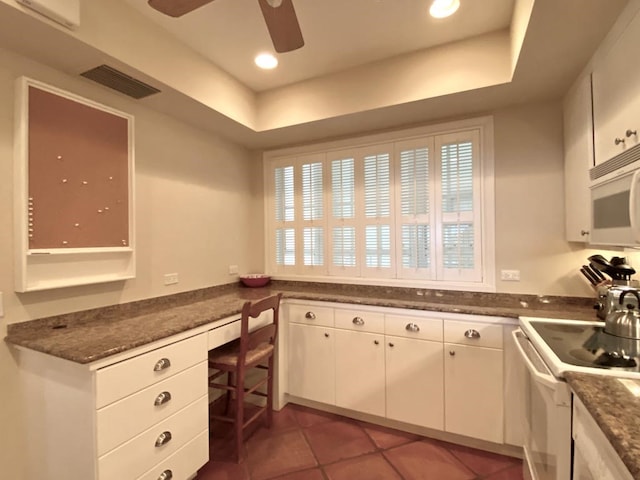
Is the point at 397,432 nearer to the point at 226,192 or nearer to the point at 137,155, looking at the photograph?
the point at 226,192

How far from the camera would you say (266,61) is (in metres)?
2.25

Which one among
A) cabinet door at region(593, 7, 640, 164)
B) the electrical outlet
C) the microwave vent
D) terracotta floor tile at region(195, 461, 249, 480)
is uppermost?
cabinet door at region(593, 7, 640, 164)

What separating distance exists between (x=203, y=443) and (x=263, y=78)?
2611 mm

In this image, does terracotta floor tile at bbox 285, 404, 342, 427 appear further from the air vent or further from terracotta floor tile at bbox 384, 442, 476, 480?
the air vent

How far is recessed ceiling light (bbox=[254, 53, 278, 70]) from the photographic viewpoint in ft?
7.22

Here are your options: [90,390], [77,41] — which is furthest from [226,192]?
[90,390]

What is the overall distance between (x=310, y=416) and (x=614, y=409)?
81.6 inches

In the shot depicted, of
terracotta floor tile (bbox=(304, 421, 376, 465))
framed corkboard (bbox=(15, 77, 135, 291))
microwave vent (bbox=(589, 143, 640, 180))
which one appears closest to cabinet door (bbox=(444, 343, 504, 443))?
terracotta floor tile (bbox=(304, 421, 376, 465))

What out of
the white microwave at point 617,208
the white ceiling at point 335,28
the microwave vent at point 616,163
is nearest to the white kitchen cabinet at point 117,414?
the white ceiling at point 335,28

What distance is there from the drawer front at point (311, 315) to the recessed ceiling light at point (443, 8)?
6.77 ft

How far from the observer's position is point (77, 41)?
1505mm

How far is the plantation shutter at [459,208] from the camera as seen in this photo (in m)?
2.40

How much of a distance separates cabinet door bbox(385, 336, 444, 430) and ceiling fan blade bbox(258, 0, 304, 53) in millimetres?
1942

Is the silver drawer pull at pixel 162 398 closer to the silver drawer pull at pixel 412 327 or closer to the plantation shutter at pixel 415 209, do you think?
the silver drawer pull at pixel 412 327
